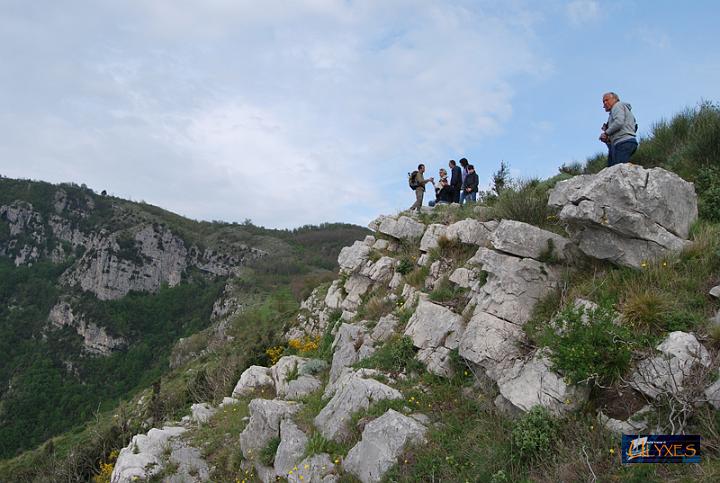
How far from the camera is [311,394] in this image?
8578mm

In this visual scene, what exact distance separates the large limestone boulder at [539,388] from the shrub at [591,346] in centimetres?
13

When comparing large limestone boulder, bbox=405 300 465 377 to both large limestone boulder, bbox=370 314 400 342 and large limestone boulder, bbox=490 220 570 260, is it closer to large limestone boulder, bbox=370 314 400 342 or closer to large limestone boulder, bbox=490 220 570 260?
large limestone boulder, bbox=370 314 400 342

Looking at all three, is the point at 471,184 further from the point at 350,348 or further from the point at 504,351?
the point at 504,351

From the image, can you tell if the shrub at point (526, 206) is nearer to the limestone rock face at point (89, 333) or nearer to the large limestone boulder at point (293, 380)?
the large limestone boulder at point (293, 380)

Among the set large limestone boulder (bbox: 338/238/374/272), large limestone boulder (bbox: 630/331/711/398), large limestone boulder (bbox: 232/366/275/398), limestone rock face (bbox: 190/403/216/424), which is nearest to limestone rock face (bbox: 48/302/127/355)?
large limestone boulder (bbox: 338/238/374/272)

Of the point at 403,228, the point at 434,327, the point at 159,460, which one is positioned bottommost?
the point at 159,460

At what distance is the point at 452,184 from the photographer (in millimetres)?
14570

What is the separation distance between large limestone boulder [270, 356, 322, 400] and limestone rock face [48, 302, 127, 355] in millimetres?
112739

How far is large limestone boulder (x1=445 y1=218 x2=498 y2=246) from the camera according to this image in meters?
9.59

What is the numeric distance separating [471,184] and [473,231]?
4.88 m

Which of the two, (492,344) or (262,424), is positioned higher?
(492,344)

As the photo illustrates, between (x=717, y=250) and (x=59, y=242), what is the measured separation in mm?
186905

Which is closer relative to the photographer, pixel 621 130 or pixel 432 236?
pixel 621 130

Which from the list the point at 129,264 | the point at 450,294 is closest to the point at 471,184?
the point at 450,294
